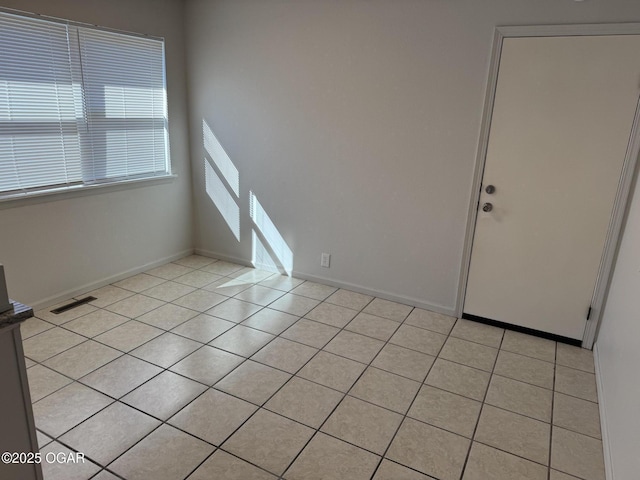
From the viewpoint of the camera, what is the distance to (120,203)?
12.1 feet

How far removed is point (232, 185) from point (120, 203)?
957 millimetres

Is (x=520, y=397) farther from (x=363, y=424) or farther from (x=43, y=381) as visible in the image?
(x=43, y=381)

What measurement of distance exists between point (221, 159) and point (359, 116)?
55.5 inches

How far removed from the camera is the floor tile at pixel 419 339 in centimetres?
289

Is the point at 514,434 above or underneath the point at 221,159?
underneath

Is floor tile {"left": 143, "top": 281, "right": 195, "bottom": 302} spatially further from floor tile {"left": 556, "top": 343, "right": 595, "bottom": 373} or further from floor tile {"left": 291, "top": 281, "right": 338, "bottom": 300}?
floor tile {"left": 556, "top": 343, "right": 595, "bottom": 373}

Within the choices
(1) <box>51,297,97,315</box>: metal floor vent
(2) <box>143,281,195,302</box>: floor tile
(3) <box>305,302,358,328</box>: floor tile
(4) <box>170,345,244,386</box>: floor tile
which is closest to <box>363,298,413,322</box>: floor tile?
(3) <box>305,302,358,328</box>: floor tile

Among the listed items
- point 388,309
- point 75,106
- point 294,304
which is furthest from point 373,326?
point 75,106

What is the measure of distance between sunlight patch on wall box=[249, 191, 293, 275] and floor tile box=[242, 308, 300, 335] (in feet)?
2.45

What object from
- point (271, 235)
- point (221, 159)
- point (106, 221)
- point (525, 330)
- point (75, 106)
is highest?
point (75, 106)

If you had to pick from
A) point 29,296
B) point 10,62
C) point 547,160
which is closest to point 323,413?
point 547,160

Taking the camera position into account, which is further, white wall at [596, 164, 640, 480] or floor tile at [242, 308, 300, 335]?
floor tile at [242, 308, 300, 335]

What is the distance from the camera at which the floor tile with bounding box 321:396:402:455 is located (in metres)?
2.06

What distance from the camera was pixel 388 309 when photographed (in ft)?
11.3
